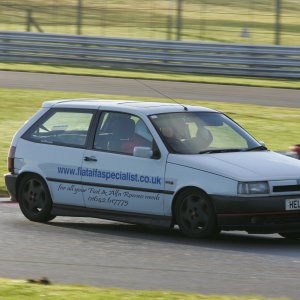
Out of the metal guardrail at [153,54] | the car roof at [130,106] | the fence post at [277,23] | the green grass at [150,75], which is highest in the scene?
the fence post at [277,23]

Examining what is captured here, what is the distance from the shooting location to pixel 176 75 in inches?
1224

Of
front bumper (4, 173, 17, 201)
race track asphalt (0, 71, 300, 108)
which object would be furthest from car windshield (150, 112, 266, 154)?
race track asphalt (0, 71, 300, 108)

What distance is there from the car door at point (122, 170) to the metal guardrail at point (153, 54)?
1917 cm

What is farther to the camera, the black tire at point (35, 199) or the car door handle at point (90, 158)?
the black tire at point (35, 199)

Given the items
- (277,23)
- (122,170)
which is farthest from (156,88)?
(122,170)

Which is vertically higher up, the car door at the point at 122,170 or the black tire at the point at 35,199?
the car door at the point at 122,170

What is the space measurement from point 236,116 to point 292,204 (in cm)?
1189

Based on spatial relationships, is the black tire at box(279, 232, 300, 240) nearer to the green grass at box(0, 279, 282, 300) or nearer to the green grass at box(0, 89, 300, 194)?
the green grass at box(0, 279, 282, 300)

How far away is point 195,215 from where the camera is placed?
10.2m

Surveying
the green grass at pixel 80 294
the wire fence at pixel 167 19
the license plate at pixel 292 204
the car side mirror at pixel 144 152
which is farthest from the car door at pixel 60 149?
the wire fence at pixel 167 19

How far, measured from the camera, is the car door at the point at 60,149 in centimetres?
1116

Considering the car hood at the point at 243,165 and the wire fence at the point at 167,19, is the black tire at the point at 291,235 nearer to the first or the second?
the car hood at the point at 243,165

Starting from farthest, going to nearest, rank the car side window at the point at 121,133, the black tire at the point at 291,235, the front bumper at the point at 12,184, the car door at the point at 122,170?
the front bumper at the point at 12,184 < the car side window at the point at 121,133 < the black tire at the point at 291,235 < the car door at the point at 122,170

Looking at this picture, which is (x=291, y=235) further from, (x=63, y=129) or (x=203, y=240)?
(x=63, y=129)
